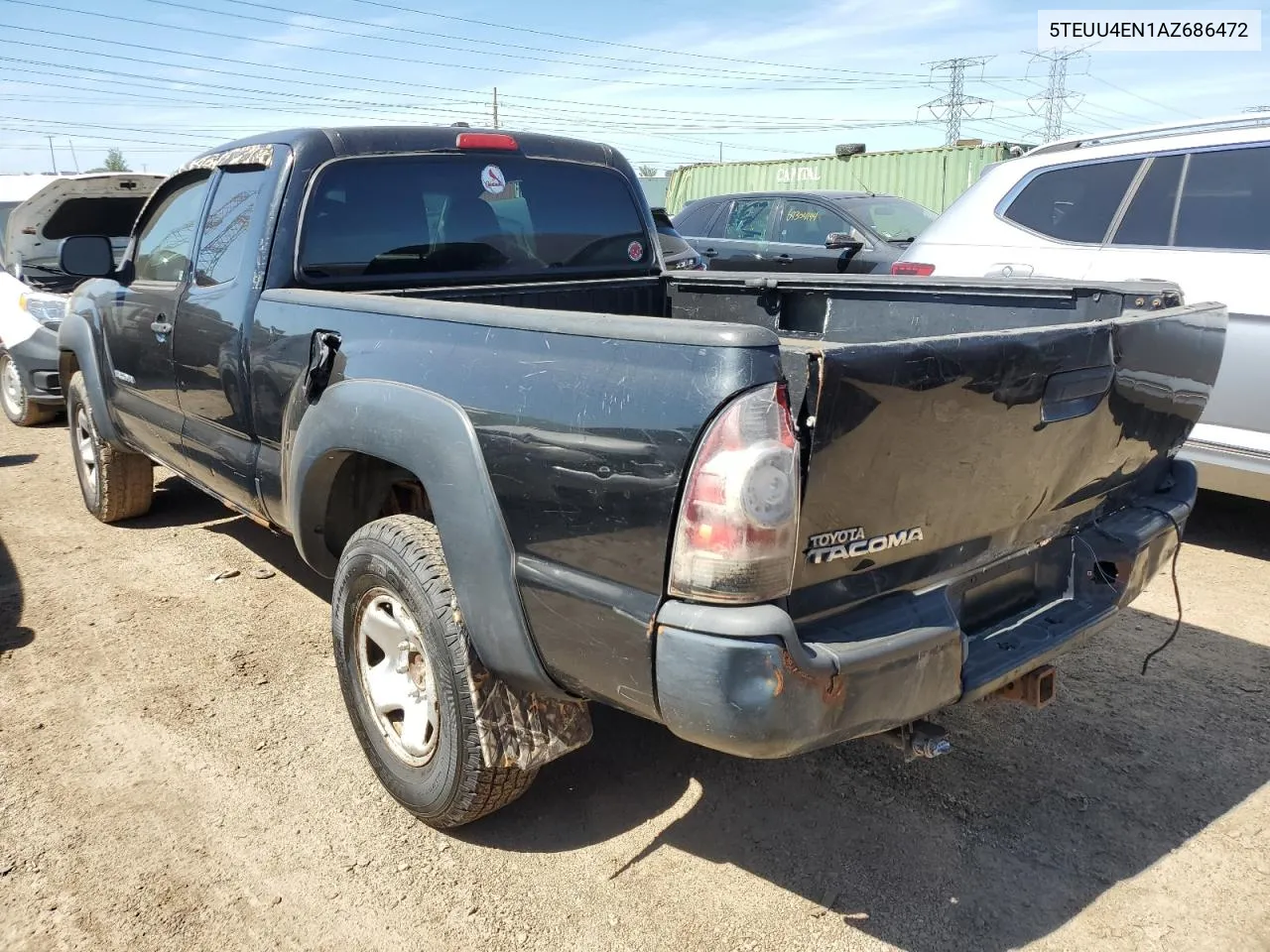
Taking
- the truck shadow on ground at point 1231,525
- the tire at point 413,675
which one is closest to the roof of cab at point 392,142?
the tire at point 413,675

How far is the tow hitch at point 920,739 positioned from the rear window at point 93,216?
26.1ft

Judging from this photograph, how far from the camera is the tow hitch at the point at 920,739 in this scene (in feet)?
7.79

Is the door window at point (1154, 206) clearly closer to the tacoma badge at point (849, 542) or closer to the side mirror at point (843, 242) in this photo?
the tacoma badge at point (849, 542)

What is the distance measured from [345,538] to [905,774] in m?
1.91

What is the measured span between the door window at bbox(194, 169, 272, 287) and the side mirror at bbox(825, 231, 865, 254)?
20.0ft

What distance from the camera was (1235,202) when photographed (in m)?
4.66

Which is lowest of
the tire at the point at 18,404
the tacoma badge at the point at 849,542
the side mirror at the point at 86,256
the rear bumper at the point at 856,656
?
the tire at the point at 18,404

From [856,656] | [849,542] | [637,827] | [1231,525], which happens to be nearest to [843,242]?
[1231,525]

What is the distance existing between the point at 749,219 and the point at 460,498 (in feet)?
30.0

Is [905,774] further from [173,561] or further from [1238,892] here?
[173,561]

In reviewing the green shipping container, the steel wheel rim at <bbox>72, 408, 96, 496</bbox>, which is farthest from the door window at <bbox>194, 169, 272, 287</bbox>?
the green shipping container

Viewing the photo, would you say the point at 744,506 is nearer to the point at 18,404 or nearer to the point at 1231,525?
the point at 1231,525

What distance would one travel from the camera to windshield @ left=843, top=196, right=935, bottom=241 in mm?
9984

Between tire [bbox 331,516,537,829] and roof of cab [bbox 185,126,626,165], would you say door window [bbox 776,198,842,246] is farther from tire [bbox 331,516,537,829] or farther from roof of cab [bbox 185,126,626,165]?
tire [bbox 331,516,537,829]
